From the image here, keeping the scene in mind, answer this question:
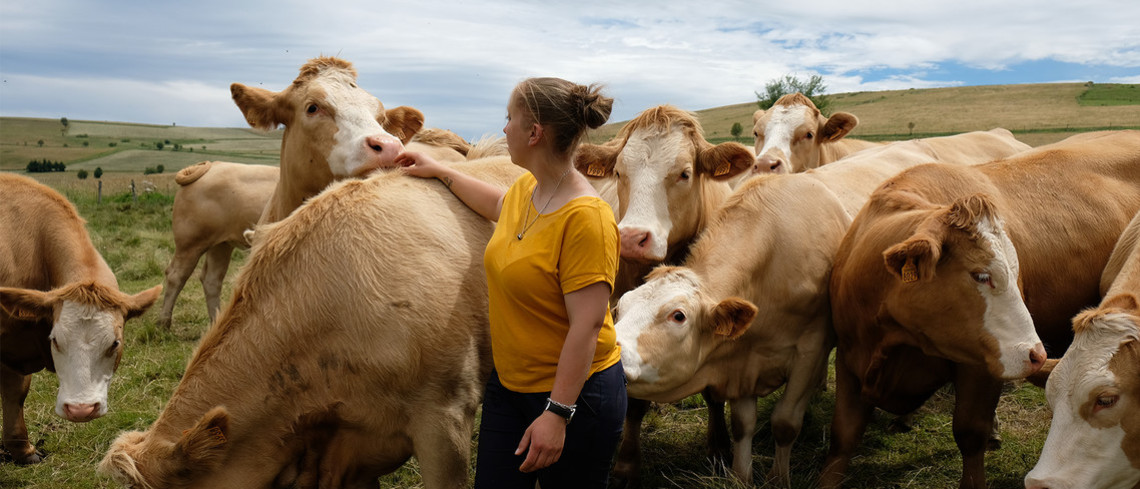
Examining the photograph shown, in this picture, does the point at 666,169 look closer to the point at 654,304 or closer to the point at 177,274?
the point at 654,304

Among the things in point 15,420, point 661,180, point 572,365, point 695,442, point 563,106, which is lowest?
point 695,442

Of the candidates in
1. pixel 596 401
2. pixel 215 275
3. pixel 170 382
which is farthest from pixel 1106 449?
pixel 215 275

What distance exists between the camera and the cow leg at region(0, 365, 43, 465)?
5.90 m

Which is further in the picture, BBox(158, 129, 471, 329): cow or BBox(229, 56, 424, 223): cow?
BBox(158, 129, 471, 329): cow

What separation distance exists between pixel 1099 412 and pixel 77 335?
6032 millimetres

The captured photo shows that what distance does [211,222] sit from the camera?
35.8 feet

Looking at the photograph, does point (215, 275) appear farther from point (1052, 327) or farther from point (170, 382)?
point (1052, 327)

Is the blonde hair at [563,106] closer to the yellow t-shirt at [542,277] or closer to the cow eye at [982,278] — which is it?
the yellow t-shirt at [542,277]

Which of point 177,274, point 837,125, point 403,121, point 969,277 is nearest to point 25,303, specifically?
point 403,121

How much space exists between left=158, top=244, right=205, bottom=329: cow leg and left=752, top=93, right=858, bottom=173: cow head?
24.8ft

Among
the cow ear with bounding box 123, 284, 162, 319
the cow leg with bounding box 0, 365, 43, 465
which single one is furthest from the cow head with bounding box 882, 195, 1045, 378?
the cow leg with bounding box 0, 365, 43, 465

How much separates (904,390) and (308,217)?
145 inches

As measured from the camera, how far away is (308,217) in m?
3.64

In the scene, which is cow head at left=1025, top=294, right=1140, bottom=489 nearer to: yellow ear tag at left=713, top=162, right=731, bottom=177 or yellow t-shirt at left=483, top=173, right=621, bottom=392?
yellow t-shirt at left=483, top=173, right=621, bottom=392
